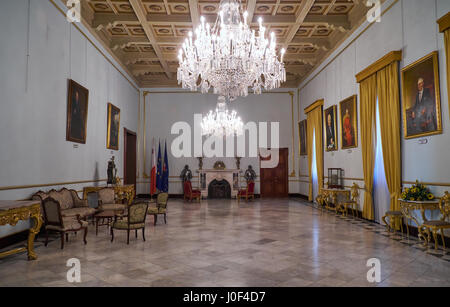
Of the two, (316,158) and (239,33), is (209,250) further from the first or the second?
(316,158)

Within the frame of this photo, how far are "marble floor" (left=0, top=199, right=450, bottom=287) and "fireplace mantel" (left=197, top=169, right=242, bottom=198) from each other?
7013 mm

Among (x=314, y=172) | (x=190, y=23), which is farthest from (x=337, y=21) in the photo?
(x=314, y=172)

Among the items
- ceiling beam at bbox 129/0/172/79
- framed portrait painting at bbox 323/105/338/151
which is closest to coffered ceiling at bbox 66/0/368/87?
ceiling beam at bbox 129/0/172/79

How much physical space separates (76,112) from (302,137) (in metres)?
9.92

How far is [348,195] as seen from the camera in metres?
9.12

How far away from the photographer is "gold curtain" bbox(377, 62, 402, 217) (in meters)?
6.59

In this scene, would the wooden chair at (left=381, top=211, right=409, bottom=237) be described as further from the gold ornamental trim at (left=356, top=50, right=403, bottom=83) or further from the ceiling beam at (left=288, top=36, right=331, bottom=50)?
the ceiling beam at (left=288, top=36, right=331, bottom=50)

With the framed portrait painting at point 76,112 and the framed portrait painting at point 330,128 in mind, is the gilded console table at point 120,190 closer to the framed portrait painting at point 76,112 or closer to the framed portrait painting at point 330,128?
the framed portrait painting at point 76,112

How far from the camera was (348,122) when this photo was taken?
9211mm

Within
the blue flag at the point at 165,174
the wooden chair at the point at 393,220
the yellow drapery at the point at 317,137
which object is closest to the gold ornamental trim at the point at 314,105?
the yellow drapery at the point at 317,137

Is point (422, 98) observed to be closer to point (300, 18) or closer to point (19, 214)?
point (300, 18)

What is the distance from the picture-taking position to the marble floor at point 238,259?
3.76 meters

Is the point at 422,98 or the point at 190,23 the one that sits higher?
the point at 190,23
